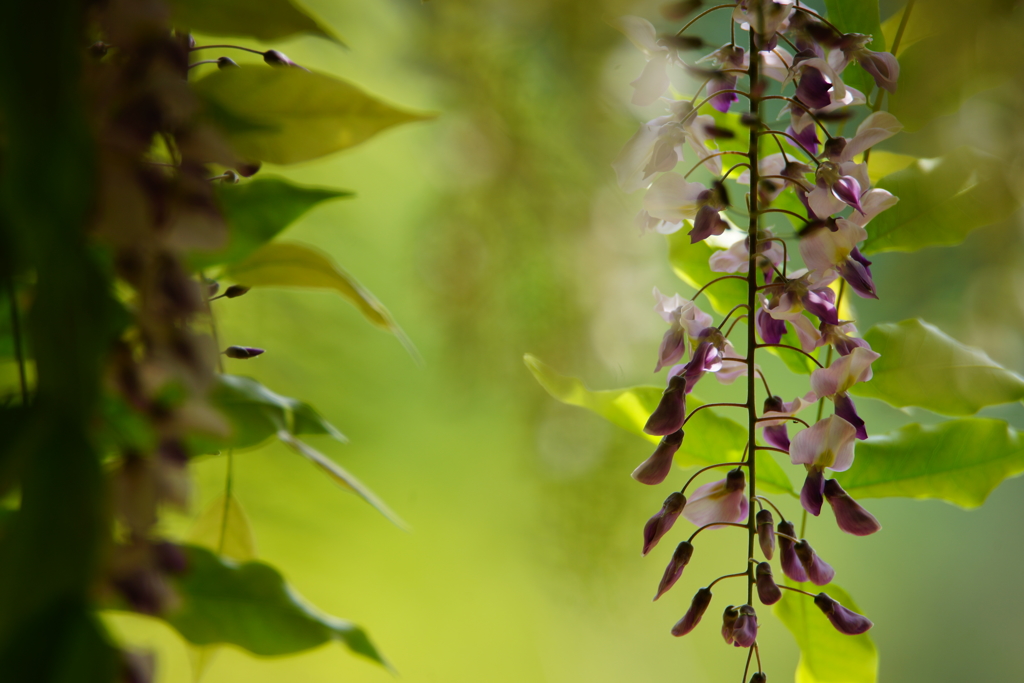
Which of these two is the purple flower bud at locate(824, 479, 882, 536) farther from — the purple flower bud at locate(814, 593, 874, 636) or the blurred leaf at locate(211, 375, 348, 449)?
the blurred leaf at locate(211, 375, 348, 449)

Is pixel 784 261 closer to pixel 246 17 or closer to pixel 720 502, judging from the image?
pixel 720 502

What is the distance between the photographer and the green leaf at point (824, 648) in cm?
32

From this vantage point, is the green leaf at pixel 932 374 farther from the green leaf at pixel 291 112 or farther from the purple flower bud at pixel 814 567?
the green leaf at pixel 291 112

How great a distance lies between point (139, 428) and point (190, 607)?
0.18 feet

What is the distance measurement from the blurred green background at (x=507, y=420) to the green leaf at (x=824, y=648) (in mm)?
646

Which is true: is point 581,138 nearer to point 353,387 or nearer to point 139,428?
point 353,387

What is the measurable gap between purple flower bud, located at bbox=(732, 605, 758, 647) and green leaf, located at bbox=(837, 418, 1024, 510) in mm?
92

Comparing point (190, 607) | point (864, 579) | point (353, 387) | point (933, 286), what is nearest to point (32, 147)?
point (190, 607)

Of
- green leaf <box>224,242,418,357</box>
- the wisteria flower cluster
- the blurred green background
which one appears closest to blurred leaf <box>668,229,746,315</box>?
the wisteria flower cluster

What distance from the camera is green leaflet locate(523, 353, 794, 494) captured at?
11.8 inches

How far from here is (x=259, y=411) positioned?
0.72 feet

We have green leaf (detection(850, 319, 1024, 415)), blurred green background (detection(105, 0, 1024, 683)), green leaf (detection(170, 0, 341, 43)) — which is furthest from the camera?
blurred green background (detection(105, 0, 1024, 683))

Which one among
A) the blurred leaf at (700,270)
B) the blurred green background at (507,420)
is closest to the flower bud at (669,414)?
the blurred leaf at (700,270)

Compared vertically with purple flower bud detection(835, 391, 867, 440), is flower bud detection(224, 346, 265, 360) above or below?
below
